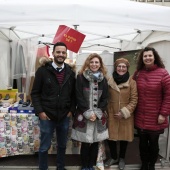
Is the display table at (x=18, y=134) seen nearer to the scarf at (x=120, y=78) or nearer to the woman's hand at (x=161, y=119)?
the scarf at (x=120, y=78)

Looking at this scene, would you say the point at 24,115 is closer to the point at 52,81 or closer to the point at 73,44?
the point at 52,81

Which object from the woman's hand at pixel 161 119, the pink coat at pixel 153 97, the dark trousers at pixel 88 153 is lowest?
the dark trousers at pixel 88 153

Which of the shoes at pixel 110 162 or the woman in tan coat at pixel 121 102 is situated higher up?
the woman in tan coat at pixel 121 102

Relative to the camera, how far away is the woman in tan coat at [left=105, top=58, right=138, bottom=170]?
2717 millimetres

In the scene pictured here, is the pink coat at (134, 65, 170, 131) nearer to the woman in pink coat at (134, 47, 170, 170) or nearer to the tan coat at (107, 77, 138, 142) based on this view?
the woman in pink coat at (134, 47, 170, 170)

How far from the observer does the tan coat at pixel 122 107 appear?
2715mm

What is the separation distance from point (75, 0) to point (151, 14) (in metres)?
1.04

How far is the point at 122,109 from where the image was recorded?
2723mm

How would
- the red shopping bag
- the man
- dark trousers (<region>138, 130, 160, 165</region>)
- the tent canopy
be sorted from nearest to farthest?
the man < dark trousers (<region>138, 130, 160, 165</region>) < the tent canopy < the red shopping bag

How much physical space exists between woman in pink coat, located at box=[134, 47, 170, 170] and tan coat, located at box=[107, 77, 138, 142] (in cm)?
9

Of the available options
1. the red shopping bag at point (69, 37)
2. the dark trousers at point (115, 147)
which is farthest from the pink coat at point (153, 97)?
the red shopping bag at point (69, 37)

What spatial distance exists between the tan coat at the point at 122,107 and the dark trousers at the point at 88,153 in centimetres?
25

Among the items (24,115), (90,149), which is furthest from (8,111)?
(90,149)

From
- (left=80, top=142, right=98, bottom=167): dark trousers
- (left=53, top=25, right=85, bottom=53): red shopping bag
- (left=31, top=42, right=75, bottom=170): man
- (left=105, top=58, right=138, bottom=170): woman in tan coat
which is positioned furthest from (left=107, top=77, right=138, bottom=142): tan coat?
(left=53, top=25, right=85, bottom=53): red shopping bag
